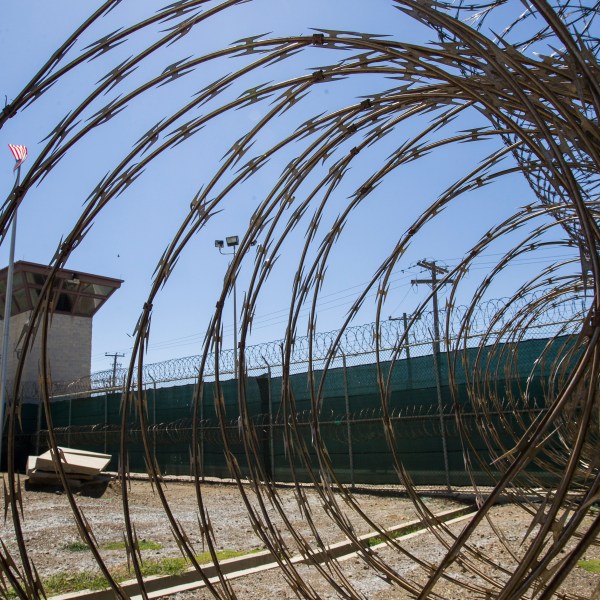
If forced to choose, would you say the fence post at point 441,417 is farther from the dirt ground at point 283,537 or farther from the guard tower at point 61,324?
the guard tower at point 61,324

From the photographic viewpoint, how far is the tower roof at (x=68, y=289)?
21.8 meters

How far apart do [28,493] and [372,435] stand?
6.68 metres

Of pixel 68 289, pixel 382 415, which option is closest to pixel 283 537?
pixel 382 415

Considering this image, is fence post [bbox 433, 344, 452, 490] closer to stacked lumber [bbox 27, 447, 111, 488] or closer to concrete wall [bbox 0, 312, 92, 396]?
stacked lumber [bbox 27, 447, 111, 488]

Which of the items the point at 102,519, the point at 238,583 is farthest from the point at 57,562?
the point at 102,519

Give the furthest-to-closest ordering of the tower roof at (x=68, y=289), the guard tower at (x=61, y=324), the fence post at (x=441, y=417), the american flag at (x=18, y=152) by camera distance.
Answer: the guard tower at (x=61, y=324), the tower roof at (x=68, y=289), the american flag at (x=18, y=152), the fence post at (x=441, y=417)

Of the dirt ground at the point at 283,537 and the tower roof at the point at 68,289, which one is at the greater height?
the tower roof at the point at 68,289

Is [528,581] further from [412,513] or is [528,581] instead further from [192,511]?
[192,511]

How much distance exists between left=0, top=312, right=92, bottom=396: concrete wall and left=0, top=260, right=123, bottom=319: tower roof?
37 cm

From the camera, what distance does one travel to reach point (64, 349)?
2245 centimetres

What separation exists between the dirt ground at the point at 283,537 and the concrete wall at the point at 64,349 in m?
9.39

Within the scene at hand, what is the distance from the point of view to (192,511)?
35.5 feet

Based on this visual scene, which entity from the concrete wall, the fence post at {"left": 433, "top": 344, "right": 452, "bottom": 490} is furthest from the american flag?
the fence post at {"left": 433, "top": 344, "right": 452, "bottom": 490}

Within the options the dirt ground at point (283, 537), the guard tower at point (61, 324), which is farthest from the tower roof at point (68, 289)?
the dirt ground at point (283, 537)
